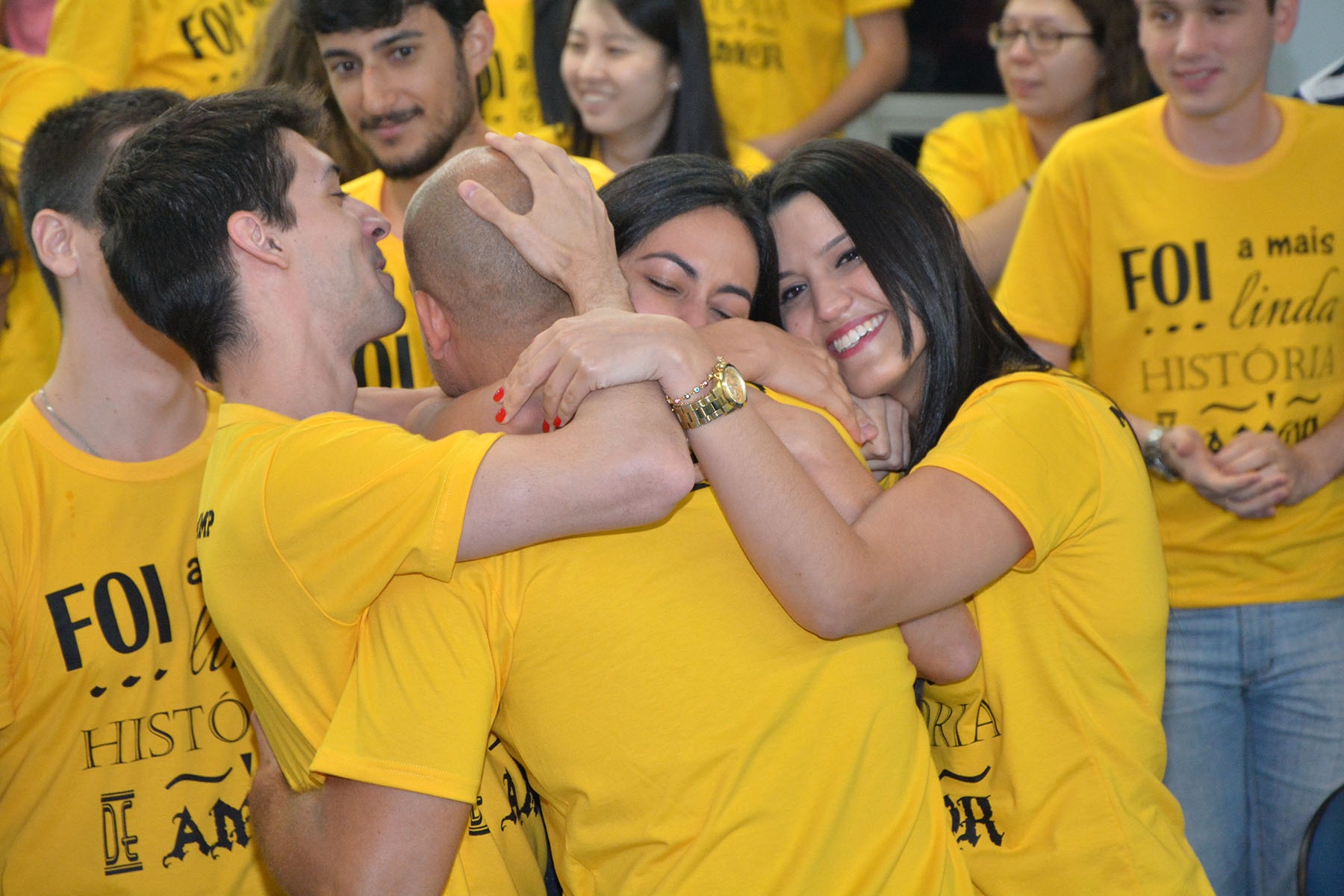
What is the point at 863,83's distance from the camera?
172 inches

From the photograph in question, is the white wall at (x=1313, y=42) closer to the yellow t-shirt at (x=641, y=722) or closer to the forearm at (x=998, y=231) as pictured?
the forearm at (x=998, y=231)

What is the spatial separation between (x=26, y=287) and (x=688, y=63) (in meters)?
1.84

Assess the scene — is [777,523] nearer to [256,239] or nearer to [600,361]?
[600,361]

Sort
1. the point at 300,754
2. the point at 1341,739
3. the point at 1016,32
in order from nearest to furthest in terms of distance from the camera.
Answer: the point at 300,754, the point at 1341,739, the point at 1016,32

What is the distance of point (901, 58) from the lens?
447 cm

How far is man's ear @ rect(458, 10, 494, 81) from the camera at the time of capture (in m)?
3.40

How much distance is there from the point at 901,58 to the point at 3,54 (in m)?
2.70

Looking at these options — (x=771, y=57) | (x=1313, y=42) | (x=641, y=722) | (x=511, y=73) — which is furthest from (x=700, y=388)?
(x=1313, y=42)

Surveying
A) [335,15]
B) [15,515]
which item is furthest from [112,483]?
[335,15]

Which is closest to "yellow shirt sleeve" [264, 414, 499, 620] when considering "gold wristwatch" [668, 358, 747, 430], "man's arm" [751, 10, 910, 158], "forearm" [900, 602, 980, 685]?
"gold wristwatch" [668, 358, 747, 430]

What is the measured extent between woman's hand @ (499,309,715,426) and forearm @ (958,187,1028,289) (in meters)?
2.23

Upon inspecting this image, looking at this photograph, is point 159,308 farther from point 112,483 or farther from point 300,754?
point 300,754

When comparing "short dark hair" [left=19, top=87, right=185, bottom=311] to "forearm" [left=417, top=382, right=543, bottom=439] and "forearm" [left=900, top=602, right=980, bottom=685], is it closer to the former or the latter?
"forearm" [left=417, top=382, right=543, bottom=439]

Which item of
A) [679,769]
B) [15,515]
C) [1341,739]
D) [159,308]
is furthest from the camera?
[1341,739]
